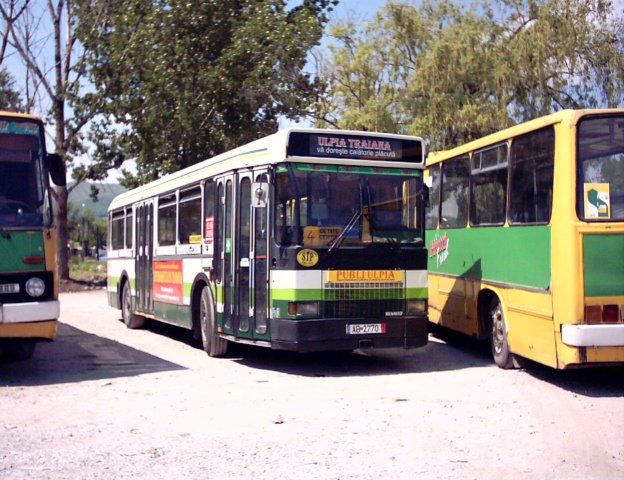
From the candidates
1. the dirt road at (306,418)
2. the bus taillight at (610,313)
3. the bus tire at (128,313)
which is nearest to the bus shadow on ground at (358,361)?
the dirt road at (306,418)

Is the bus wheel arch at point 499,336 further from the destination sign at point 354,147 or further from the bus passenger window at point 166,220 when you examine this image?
the bus passenger window at point 166,220

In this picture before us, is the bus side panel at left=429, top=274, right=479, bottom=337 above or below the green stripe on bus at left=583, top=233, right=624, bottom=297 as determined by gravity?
below

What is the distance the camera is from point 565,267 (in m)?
9.25

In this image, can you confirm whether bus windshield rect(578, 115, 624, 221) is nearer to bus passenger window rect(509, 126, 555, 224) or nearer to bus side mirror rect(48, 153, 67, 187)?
bus passenger window rect(509, 126, 555, 224)

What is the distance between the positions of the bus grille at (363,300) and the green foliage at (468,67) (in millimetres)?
16209

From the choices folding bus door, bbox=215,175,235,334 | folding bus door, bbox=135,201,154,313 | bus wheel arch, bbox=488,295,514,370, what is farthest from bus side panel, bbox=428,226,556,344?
folding bus door, bbox=135,201,154,313

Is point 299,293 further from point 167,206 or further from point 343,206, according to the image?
point 167,206

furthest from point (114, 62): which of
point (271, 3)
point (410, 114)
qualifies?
point (410, 114)

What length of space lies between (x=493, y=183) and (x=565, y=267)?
2730mm

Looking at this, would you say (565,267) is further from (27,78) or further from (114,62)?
(27,78)

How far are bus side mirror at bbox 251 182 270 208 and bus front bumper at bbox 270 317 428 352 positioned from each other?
1530 millimetres

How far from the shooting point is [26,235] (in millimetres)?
10383

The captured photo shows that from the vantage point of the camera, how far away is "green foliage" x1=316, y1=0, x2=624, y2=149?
1029 inches

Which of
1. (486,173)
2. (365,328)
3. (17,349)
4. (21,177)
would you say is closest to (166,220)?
(17,349)
